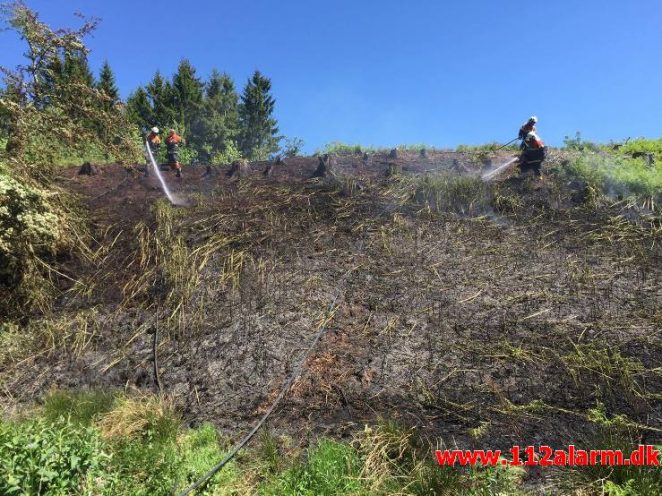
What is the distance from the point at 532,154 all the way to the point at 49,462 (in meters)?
9.12

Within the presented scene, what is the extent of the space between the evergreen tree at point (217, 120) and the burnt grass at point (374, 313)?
1086 inches

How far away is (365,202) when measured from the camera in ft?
27.3

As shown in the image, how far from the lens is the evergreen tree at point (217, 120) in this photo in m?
36.2

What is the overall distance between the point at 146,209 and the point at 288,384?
16.3ft

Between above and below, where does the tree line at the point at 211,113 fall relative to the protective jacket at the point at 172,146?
above

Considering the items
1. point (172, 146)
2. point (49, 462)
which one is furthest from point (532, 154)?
point (49, 462)

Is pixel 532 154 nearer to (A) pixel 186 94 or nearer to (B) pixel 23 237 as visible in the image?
(B) pixel 23 237

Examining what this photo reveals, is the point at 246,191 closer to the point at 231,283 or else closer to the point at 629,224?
the point at 231,283

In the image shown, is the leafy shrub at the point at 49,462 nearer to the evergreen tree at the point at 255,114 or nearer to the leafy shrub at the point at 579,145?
the leafy shrub at the point at 579,145

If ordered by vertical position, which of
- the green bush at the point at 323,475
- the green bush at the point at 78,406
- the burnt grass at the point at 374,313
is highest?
the burnt grass at the point at 374,313

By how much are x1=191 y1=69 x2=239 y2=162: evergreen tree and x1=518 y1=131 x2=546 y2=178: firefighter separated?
89.2ft

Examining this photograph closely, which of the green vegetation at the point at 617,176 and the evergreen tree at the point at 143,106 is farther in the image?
the evergreen tree at the point at 143,106

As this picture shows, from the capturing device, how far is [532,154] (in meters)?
9.26

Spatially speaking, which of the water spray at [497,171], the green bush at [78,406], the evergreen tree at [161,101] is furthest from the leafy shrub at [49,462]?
the evergreen tree at [161,101]
